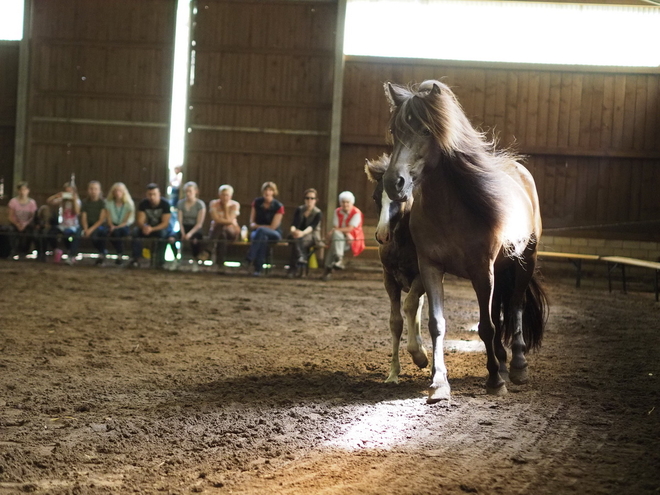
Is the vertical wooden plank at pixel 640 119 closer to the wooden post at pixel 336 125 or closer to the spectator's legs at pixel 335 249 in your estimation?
the wooden post at pixel 336 125

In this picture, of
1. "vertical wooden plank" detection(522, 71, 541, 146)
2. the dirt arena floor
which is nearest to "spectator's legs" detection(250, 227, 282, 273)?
Answer: the dirt arena floor

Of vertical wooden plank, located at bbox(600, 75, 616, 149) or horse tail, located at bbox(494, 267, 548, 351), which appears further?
vertical wooden plank, located at bbox(600, 75, 616, 149)

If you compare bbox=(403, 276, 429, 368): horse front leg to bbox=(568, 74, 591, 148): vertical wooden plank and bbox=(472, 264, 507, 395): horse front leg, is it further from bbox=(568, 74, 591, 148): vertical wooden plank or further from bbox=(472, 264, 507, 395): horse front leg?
bbox=(568, 74, 591, 148): vertical wooden plank

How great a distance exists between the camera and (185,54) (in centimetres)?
1594

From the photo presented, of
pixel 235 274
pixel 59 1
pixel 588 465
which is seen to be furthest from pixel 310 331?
pixel 59 1

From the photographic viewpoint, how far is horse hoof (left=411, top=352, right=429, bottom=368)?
17.1 ft

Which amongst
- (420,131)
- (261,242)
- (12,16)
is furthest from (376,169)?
(12,16)

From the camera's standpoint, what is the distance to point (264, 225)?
1290cm

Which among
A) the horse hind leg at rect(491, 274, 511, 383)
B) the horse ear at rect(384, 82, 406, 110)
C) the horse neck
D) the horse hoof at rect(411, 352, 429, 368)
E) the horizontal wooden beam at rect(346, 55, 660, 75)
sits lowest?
the horse hoof at rect(411, 352, 429, 368)

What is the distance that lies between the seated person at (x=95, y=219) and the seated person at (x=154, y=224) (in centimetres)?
59

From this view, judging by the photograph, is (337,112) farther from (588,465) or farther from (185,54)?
(588,465)

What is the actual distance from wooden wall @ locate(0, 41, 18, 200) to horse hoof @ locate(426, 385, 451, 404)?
45.3 feet

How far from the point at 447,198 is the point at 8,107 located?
13957 mm

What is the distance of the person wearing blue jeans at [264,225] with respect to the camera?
12.7 metres
